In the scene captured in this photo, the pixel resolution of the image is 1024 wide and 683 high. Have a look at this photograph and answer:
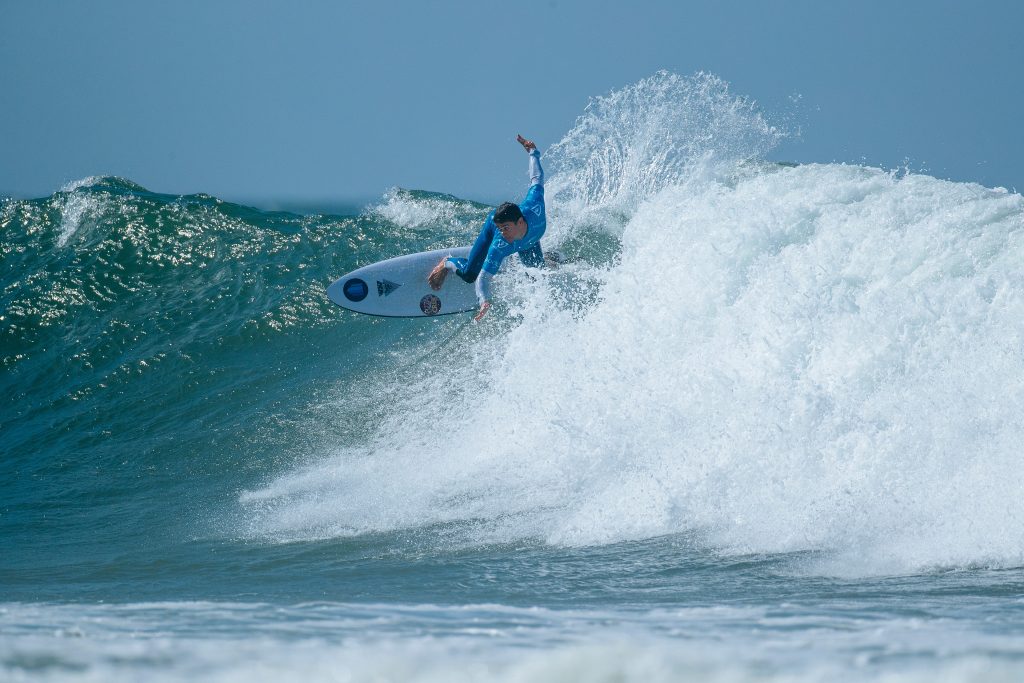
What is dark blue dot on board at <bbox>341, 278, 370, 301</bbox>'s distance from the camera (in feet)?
31.4

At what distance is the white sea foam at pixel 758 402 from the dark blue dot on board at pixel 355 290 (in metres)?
1.42

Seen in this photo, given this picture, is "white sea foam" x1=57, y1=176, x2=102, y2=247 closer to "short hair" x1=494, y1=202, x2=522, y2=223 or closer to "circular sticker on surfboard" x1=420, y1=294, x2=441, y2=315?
"circular sticker on surfboard" x1=420, y1=294, x2=441, y2=315

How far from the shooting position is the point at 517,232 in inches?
→ 322

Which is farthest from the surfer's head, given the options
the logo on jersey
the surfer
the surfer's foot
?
the logo on jersey

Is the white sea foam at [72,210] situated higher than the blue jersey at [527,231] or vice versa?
the white sea foam at [72,210]

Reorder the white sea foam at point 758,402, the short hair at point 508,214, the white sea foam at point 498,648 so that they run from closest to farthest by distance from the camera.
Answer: the white sea foam at point 498,648, the white sea foam at point 758,402, the short hair at point 508,214

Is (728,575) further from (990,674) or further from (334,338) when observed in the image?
(334,338)

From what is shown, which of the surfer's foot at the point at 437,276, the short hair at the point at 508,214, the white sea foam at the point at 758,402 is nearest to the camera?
the white sea foam at the point at 758,402

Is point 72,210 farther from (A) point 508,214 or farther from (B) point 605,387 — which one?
(B) point 605,387

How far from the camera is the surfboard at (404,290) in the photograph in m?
9.39

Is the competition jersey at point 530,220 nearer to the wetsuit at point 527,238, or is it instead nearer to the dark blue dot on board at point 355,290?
the wetsuit at point 527,238

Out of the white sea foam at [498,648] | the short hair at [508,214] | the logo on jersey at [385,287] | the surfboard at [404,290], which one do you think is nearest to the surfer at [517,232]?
the short hair at [508,214]

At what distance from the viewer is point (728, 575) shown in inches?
167

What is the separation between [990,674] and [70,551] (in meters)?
5.68
